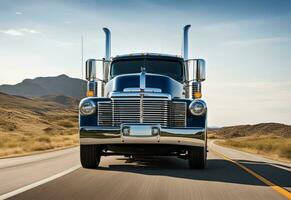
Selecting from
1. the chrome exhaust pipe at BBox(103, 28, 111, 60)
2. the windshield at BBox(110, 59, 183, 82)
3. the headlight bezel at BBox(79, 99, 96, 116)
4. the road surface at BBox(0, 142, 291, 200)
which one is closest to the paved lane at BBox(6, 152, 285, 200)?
the road surface at BBox(0, 142, 291, 200)

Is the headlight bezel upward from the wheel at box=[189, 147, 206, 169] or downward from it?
upward

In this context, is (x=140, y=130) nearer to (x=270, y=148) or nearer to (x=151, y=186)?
(x=151, y=186)

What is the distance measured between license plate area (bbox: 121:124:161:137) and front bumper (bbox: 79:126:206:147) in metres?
0.06

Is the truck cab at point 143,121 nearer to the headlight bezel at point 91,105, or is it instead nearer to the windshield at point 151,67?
the headlight bezel at point 91,105

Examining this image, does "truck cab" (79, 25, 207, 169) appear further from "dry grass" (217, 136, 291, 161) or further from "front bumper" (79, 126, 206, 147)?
"dry grass" (217, 136, 291, 161)

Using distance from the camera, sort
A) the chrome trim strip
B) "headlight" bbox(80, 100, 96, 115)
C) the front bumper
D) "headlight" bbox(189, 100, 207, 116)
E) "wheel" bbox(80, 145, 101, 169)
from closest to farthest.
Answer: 1. the front bumper
2. "headlight" bbox(189, 100, 207, 116)
3. "headlight" bbox(80, 100, 96, 115)
4. the chrome trim strip
5. "wheel" bbox(80, 145, 101, 169)

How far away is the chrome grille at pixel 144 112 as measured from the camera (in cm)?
1193

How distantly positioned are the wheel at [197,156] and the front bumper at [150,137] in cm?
38

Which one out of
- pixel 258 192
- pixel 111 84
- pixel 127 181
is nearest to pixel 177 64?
pixel 111 84

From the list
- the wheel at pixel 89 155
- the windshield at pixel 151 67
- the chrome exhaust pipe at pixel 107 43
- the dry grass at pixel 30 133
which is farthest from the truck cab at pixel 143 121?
the dry grass at pixel 30 133

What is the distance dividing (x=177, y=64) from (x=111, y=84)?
2.32m

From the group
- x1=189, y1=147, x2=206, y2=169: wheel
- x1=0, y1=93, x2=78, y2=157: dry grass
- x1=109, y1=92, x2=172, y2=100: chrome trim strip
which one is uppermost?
x1=109, y1=92, x2=172, y2=100: chrome trim strip

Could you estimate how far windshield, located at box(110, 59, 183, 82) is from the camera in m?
14.4

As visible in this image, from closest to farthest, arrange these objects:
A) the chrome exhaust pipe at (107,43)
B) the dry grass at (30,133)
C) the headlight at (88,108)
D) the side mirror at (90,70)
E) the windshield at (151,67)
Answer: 1. the headlight at (88,108)
2. the side mirror at (90,70)
3. the windshield at (151,67)
4. the chrome exhaust pipe at (107,43)
5. the dry grass at (30,133)
